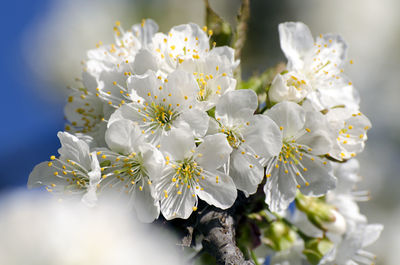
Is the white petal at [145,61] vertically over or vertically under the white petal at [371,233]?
over

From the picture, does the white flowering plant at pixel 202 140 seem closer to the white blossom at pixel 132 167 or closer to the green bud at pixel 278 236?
the white blossom at pixel 132 167

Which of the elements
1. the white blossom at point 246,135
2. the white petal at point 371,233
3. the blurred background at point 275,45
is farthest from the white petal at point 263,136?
the blurred background at point 275,45

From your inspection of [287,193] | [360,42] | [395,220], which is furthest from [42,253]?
[360,42]

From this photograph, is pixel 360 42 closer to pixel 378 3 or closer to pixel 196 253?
pixel 378 3

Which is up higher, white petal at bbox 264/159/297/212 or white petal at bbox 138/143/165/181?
Answer: white petal at bbox 138/143/165/181

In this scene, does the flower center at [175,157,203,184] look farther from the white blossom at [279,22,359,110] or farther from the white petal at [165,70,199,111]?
the white blossom at [279,22,359,110]

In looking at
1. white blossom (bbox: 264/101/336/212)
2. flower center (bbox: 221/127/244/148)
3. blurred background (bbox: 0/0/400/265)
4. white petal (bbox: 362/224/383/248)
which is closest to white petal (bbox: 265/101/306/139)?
white blossom (bbox: 264/101/336/212)
